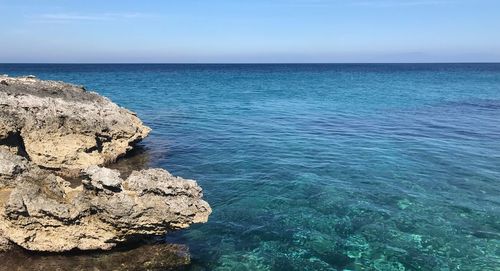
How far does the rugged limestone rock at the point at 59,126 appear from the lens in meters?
21.3

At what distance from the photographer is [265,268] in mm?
14414

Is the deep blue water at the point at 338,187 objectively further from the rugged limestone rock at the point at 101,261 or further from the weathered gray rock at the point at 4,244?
the weathered gray rock at the point at 4,244

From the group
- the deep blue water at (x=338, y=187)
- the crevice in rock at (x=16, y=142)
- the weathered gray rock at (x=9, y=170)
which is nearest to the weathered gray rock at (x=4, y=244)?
the weathered gray rock at (x=9, y=170)

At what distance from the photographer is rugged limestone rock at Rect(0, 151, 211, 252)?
1355 centimetres

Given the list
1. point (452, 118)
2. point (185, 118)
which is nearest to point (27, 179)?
point (185, 118)

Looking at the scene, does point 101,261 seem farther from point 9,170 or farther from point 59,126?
point 59,126

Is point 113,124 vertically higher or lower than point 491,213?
higher

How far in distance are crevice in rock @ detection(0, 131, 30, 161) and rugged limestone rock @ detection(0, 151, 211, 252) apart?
268 inches

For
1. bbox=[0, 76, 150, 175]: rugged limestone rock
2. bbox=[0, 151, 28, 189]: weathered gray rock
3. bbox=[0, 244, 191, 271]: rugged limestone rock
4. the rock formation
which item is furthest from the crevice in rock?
bbox=[0, 244, 191, 271]: rugged limestone rock

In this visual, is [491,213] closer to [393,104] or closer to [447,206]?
[447,206]

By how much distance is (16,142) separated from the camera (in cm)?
2111

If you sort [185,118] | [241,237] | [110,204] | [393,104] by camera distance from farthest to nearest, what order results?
1. [393,104]
2. [185,118]
3. [241,237]
4. [110,204]

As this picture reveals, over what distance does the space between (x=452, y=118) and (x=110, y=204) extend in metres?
39.6

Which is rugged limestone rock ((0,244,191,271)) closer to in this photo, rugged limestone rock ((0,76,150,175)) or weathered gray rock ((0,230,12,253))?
weathered gray rock ((0,230,12,253))
